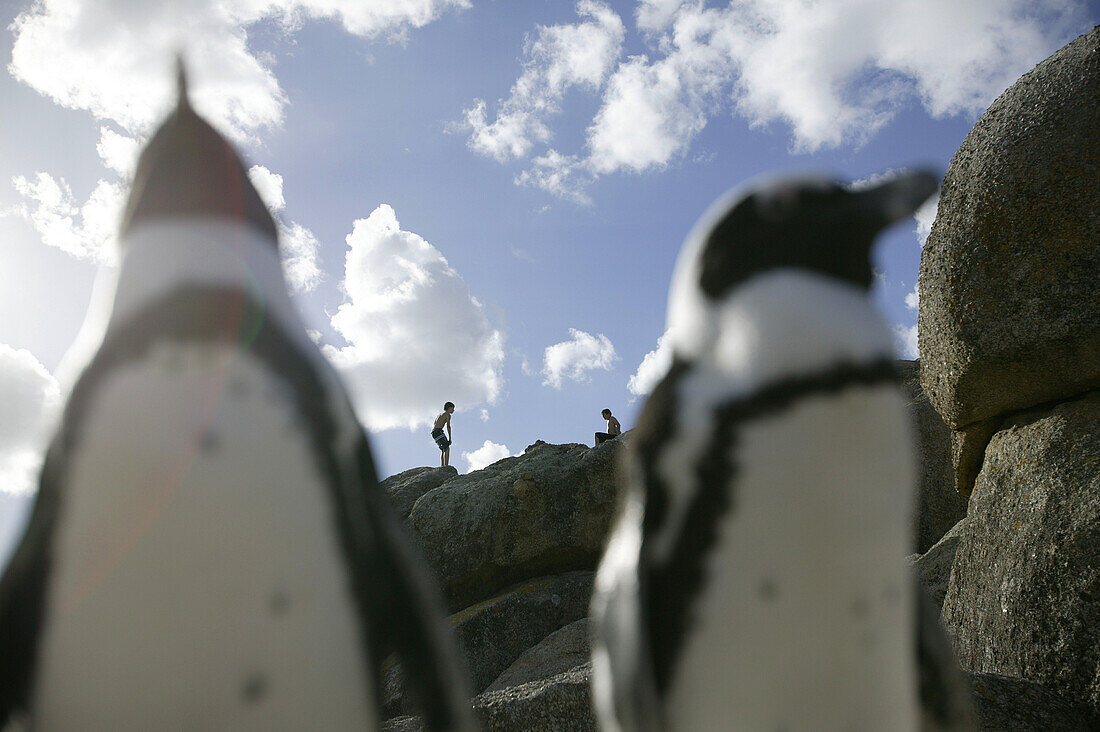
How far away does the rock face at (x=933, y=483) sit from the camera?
3955 mm

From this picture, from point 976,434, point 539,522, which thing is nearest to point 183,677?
point 976,434

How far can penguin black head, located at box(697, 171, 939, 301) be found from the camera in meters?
1.06

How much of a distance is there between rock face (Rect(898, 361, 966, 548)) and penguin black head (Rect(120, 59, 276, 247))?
3605 mm

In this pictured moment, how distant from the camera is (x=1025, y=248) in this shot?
216cm

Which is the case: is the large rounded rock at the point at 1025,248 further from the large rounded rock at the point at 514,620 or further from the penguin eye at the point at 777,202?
the large rounded rock at the point at 514,620

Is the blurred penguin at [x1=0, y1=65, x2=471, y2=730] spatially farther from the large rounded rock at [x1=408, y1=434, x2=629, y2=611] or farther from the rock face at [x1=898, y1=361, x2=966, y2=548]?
the large rounded rock at [x1=408, y1=434, x2=629, y2=611]

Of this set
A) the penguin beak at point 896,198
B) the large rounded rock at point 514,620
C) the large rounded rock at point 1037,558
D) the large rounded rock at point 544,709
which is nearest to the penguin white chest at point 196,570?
the penguin beak at point 896,198

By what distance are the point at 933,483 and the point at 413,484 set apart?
175 inches

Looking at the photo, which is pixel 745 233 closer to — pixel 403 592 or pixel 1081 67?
pixel 403 592

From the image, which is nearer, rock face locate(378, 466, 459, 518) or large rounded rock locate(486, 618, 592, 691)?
large rounded rock locate(486, 618, 592, 691)

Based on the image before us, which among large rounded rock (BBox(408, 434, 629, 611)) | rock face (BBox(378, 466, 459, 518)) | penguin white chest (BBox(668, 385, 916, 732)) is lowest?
penguin white chest (BBox(668, 385, 916, 732))

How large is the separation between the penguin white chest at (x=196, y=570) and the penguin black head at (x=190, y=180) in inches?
9.7

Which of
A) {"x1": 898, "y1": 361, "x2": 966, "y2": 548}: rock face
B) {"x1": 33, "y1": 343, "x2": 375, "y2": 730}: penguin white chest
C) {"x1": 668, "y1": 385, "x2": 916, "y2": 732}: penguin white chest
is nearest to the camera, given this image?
{"x1": 33, "y1": 343, "x2": 375, "y2": 730}: penguin white chest

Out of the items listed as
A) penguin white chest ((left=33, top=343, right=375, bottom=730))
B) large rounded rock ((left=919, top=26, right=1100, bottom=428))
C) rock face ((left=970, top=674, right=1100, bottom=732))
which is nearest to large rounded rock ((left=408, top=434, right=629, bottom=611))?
large rounded rock ((left=919, top=26, right=1100, bottom=428))
